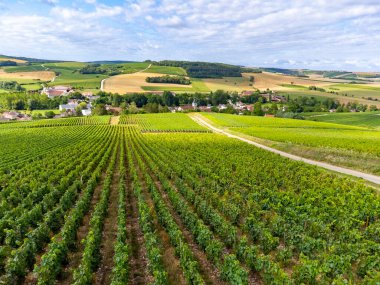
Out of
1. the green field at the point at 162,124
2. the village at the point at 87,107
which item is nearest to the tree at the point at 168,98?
the village at the point at 87,107

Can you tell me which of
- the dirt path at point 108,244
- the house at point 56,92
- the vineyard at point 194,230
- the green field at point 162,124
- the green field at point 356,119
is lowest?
the dirt path at point 108,244

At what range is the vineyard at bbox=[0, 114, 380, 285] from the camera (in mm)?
13727

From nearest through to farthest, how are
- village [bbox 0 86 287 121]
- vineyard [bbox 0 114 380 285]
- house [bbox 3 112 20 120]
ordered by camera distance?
vineyard [bbox 0 114 380 285]
house [bbox 3 112 20 120]
village [bbox 0 86 287 121]

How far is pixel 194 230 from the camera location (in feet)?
58.9

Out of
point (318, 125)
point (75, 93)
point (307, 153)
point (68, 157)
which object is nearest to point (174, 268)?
point (68, 157)

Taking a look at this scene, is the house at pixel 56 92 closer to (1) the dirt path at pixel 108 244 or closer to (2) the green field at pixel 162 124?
(2) the green field at pixel 162 124

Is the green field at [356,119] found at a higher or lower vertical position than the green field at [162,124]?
higher

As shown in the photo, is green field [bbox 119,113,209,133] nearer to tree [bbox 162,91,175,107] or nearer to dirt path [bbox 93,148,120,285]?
tree [bbox 162,91,175,107]

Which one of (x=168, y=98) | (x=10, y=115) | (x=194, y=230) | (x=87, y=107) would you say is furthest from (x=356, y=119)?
(x=10, y=115)

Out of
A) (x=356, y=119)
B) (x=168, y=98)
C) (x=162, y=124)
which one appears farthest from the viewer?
(x=168, y=98)

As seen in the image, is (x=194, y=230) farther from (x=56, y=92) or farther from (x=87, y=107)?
(x=56, y=92)

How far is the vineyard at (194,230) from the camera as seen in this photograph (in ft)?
45.0

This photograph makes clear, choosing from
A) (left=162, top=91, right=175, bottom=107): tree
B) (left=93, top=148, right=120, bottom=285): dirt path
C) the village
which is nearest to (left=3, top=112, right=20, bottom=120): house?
the village

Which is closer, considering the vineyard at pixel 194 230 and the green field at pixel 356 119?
the vineyard at pixel 194 230
